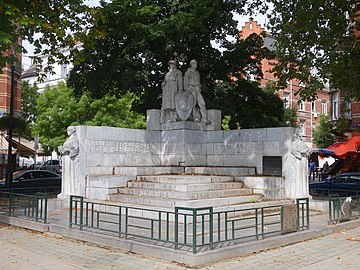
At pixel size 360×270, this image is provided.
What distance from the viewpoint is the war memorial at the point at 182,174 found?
393 inches

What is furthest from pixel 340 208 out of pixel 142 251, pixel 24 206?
pixel 24 206

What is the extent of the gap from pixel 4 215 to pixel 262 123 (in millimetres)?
16379

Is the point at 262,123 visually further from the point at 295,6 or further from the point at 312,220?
the point at 312,220

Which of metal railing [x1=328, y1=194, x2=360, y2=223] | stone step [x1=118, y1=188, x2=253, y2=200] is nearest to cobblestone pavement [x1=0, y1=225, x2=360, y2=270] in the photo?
metal railing [x1=328, y1=194, x2=360, y2=223]

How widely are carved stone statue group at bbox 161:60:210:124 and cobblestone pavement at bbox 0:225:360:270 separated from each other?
8959 mm

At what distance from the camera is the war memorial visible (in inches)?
393

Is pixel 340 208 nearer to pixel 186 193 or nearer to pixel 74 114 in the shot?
pixel 186 193

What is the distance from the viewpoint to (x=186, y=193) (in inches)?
480

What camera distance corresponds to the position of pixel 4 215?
40.9 feet

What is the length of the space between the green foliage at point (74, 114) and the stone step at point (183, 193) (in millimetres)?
23022

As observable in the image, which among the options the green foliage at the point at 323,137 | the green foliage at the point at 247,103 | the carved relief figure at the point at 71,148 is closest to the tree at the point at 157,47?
the green foliage at the point at 247,103

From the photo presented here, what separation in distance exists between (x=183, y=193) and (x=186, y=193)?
0.28 ft

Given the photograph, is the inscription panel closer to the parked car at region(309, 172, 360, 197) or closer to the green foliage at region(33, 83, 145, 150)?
the parked car at region(309, 172, 360, 197)

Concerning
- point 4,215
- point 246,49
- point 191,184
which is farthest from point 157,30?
point 4,215
